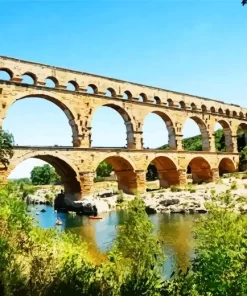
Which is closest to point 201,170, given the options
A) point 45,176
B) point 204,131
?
point 204,131

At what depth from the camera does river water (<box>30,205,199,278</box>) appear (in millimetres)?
15461

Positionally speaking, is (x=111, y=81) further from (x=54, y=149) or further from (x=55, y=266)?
(x=55, y=266)

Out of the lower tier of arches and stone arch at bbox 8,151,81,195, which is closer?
stone arch at bbox 8,151,81,195

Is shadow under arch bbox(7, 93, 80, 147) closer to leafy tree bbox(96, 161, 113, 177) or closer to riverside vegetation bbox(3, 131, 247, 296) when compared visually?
riverside vegetation bbox(3, 131, 247, 296)

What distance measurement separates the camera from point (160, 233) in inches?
829

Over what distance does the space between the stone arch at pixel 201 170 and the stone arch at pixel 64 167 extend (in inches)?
763

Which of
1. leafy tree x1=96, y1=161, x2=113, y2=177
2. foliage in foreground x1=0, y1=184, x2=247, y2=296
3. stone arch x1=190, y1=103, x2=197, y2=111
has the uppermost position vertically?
stone arch x1=190, y1=103, x2=197, y2=111

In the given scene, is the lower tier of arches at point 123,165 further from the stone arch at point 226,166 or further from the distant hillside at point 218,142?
the distant hillside at point 218,142

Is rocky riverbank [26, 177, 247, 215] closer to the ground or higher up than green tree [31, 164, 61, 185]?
closer to the ground

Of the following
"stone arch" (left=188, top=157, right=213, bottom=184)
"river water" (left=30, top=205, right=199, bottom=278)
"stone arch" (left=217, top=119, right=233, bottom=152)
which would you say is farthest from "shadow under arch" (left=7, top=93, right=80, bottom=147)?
"stone arch" (left=217, top=119, right=233, bottom=152)

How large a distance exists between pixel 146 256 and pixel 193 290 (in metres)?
3.20

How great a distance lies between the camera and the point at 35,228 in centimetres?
1450

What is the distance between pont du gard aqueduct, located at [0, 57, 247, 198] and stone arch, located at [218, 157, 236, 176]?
142 millimetres

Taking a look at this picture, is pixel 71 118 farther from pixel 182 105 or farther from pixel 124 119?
pixel 182 105
